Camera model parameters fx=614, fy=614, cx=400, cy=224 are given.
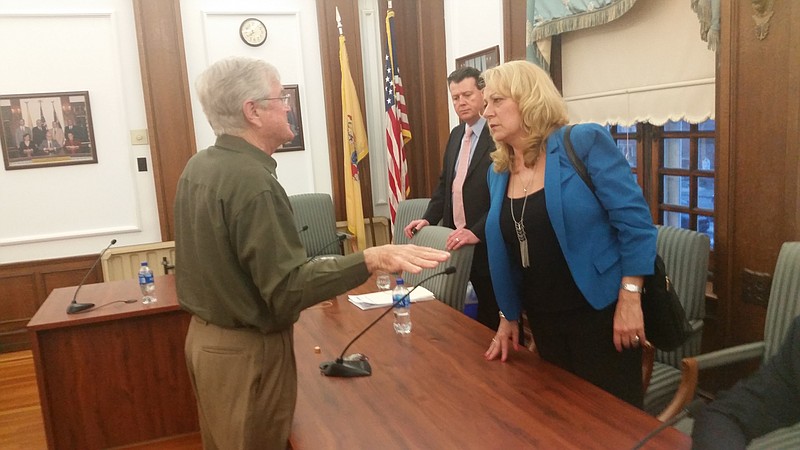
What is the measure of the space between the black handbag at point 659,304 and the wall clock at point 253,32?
398cm

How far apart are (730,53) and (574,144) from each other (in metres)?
1.05

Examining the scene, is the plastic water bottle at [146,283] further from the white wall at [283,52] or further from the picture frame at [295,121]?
the picture frame at [295,121]

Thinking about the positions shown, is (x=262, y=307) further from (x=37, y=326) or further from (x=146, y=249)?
(x=146, y=249)

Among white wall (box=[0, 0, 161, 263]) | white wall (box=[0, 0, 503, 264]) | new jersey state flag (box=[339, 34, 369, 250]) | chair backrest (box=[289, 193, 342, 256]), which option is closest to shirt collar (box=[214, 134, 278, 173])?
white wall (box=[0, 0, 503, 264])

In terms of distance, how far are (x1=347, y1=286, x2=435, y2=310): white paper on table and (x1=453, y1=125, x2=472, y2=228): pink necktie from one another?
643 millimetres

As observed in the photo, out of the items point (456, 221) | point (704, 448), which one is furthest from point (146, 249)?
point (704, 448)

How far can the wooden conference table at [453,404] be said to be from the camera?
137cm

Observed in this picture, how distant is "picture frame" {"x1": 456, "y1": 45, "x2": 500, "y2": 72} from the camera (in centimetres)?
401

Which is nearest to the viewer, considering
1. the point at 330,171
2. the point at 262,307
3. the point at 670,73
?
the point at 262,307

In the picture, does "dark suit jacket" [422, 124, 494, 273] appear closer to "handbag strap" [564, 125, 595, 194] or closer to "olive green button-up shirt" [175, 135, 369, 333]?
"handbag strap" [564, 125, 595, 194]

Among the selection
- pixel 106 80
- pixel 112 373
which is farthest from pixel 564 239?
pixel 106 80

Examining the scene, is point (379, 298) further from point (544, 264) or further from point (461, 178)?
point (544, 264)

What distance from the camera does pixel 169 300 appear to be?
10.4ft

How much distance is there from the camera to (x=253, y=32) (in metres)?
5.12
